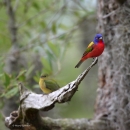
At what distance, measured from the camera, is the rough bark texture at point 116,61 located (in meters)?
2.96

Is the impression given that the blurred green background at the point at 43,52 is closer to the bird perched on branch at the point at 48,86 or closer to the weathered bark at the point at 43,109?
the weathered bark at the point at 43,109

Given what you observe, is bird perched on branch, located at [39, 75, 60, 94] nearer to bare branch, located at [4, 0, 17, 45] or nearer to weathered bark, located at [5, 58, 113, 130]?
weathered bark, located at [5, 58, 113, 130]

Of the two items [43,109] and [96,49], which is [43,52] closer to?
[43,109]

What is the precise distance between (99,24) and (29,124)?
132cm

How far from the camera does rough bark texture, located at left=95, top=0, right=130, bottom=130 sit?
117 inches

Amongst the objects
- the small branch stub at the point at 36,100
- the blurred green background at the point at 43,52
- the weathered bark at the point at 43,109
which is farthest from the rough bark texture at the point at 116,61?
the small branch stub at the point at 36,100

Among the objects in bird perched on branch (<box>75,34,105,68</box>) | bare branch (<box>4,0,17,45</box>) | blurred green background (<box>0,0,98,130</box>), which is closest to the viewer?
bird perched on branch (<box>75,34,105,68</box>)

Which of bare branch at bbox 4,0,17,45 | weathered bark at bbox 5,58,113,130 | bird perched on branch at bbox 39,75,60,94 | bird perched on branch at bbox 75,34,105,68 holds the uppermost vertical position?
bare branch at bbox 4,0,17,45

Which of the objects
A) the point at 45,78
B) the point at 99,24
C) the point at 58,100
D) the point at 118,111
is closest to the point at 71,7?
the point at 99,24

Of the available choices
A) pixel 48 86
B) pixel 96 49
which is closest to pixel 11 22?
pixel 48 86

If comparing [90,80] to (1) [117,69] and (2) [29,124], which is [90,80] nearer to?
(1) [117,69]

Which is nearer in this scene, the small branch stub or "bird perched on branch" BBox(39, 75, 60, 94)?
the small branch stub

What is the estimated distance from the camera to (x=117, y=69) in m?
3.05

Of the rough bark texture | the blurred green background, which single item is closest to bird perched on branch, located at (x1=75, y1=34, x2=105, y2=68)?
the rough bark texture
